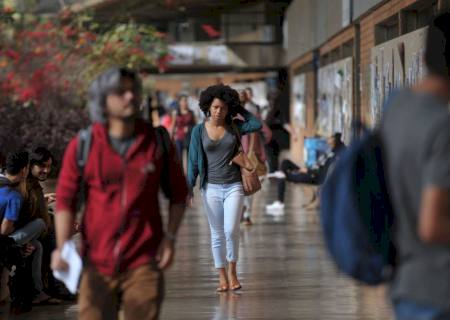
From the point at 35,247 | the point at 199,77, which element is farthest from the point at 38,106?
the point at 199,77

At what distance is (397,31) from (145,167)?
35.3 ft

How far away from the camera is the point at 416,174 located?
4.79 metres

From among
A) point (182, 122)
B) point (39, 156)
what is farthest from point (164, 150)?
point (182, 122)

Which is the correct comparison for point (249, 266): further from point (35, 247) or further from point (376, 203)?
point (376, 203)

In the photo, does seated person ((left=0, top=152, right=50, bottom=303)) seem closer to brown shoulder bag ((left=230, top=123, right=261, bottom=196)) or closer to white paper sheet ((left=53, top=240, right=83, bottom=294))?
brown shoulder bag ((left=230, top=123, right=261, bottom=196))

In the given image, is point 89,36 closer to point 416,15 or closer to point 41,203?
point 416,15

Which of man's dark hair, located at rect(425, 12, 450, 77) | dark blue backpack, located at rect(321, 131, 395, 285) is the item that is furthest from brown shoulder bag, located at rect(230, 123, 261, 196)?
man's dark hair, located at rect(425, 12, 450, 77)

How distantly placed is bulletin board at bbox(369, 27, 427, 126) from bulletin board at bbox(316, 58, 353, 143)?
280 cm

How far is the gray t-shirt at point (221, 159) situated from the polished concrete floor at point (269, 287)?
3.16 ft

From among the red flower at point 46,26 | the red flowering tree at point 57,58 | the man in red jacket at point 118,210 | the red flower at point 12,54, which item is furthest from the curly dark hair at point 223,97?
the red flower at point 46,26

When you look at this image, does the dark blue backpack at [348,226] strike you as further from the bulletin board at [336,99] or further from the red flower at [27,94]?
the red flower at [27,94]

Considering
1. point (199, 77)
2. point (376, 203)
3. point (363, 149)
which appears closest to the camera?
point (363, 149)

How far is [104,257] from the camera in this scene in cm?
651

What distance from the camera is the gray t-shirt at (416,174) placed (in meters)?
4.70
